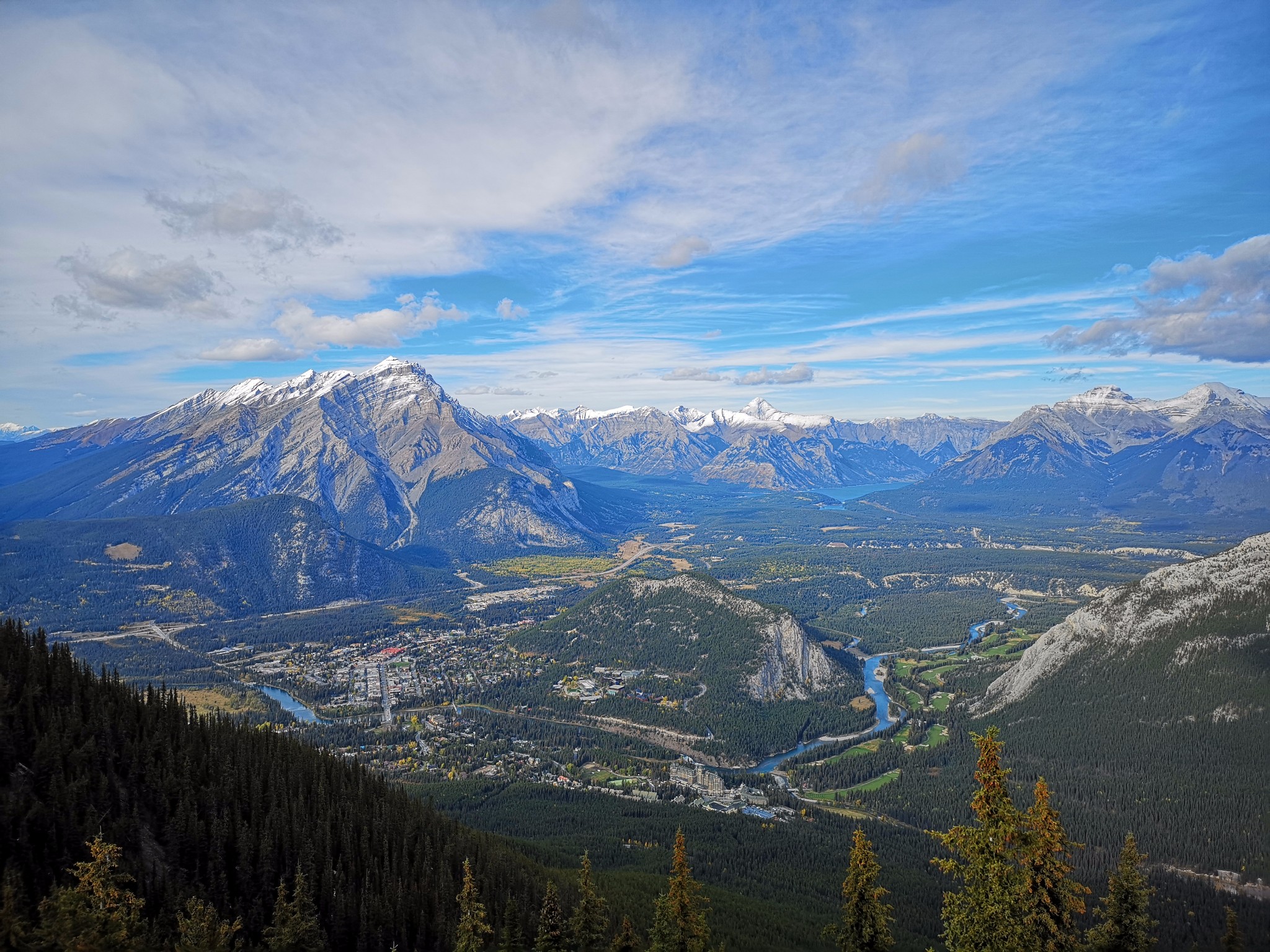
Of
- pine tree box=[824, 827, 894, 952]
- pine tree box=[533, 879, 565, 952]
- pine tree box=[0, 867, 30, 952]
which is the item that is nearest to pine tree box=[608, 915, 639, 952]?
pine tree box=[533, 879, 565, 952]

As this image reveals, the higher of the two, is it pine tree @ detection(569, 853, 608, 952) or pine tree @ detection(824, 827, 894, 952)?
pine tree @ detection(824, 827, 894, 952)

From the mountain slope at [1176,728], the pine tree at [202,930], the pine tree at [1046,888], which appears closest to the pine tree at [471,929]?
the pine tree at [202,930]

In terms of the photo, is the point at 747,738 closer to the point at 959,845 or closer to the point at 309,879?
the point at 309,879

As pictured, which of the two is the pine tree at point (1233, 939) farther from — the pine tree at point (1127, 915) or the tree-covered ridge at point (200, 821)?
the tree-covered ridge at point (200, 821)

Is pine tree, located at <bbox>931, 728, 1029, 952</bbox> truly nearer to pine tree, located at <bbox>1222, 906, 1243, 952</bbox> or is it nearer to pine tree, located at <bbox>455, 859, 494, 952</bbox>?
pine tree, located at <bbox>455, 859, 494, 952</bbox>

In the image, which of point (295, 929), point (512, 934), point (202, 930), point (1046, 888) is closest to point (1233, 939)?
point (1046, 888)

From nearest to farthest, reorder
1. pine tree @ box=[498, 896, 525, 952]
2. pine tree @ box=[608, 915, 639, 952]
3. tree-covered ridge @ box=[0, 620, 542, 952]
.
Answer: pine tree @ box=[608, 915, 639, 952] < pine tree @ box=[498, 896, 525, 952] < tree-covered ridge @ box=[0, 620, 542, 952]

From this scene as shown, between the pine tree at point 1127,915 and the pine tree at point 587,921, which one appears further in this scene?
the pine tree at point 587,921
